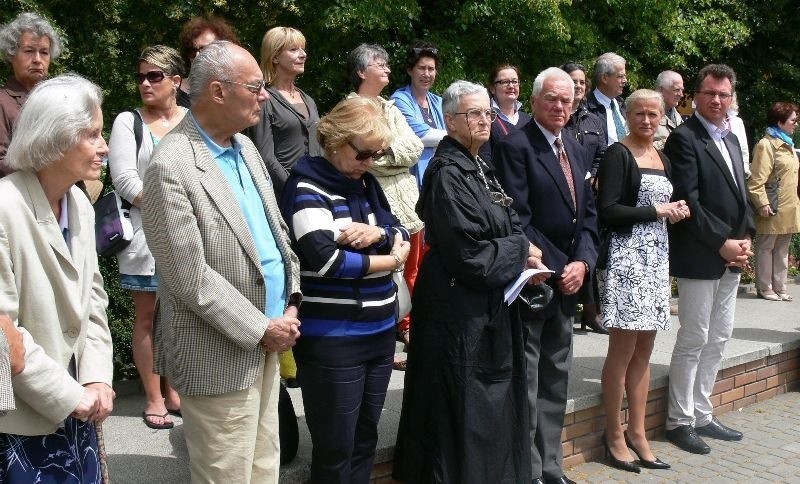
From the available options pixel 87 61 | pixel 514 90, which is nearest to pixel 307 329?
pixel 514 90

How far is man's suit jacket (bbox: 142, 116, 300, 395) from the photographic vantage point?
2965 mm

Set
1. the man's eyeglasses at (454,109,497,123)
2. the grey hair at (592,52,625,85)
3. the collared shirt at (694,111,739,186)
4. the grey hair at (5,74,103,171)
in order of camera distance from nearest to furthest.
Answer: the grey hair at (5,74,103,171) → the man's eyeglasses at (454,109,497,123) → the collared shirt at (694,111,739,186) → the grey hair at (592,52,625,85)

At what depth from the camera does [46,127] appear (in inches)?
105

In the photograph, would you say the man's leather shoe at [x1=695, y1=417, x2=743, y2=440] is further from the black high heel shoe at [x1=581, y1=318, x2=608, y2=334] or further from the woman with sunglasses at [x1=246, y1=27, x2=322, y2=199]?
the woman with sunglasses at [x1=246, y1=27, x2=322, y2=199]

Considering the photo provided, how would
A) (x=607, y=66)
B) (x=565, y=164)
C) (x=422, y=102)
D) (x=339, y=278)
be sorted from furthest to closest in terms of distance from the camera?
(x=607, y=66), (x=422, y=102), (x=565, y=164), (x=339, y=278)

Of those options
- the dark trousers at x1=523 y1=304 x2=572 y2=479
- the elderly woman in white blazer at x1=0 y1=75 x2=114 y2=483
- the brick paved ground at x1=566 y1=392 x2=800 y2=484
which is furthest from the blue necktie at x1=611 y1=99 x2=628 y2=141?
the elderly woman in white blazer at x1=0 y1=75 x2=114 y2=483

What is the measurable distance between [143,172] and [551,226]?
2.12 m

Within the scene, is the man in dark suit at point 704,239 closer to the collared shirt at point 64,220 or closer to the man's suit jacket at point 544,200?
the man's suit jacket at point 544,200

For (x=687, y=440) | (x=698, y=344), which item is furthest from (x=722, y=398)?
(x=698, y=344)

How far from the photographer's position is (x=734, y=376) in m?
6.58

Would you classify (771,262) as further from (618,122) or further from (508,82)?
(508,82)

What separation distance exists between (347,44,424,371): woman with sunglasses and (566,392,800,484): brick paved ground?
5.04 feet

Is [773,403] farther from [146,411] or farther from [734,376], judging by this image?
[146,411]

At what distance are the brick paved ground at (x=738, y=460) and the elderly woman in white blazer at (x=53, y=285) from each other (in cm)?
336
